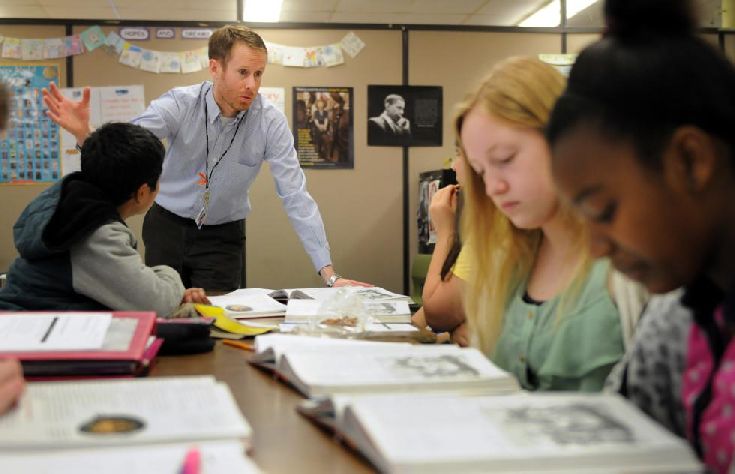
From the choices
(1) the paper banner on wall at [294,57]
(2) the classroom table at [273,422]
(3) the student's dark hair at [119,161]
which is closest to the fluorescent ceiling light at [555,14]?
(1) the paper banner on wall at [294,57]

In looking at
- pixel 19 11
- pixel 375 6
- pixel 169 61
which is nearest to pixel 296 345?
pixel 169 61

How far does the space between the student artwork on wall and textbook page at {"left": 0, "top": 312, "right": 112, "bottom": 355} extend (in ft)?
7.88

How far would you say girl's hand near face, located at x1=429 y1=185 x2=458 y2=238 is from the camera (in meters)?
1.84

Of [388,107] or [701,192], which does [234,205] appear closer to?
[388,107]

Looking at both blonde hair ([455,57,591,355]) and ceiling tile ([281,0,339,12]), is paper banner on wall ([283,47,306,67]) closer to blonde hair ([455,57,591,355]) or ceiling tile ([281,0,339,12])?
ceiling tile ([281,0,339,12])

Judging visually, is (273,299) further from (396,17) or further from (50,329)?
(396,17)

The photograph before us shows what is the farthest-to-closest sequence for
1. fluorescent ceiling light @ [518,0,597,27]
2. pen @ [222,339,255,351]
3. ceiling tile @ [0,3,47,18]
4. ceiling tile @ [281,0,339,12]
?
ceiling tile @ [0,3,47,18] → ceiling tile @ [281,0,339,12] → fluorescent ceiling light @ [518,0,597,27] → pen @ [222,339,255,351]

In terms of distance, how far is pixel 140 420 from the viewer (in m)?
0.69

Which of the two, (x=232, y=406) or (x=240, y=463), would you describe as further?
(x=232, y=406)

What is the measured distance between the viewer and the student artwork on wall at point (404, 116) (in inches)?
136

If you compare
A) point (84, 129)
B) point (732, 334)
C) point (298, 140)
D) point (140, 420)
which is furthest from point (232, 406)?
point (298, 140)

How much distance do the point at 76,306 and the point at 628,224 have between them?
1.22 m

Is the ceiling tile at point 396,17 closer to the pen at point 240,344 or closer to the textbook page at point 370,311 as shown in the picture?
the textbook page at point 370,311

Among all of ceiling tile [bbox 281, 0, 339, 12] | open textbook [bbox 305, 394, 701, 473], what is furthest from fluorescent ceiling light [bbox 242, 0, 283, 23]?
open textbook [bbox 305, 394, 701, 473]
